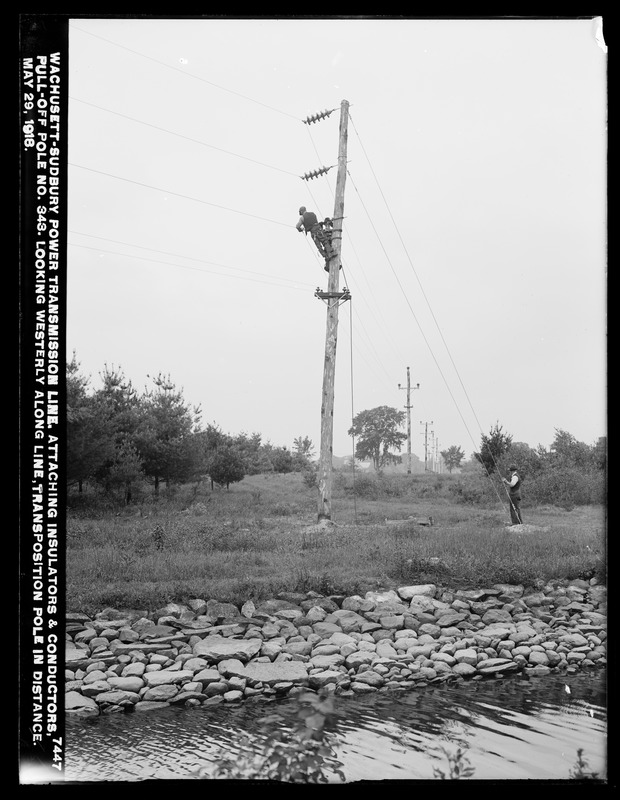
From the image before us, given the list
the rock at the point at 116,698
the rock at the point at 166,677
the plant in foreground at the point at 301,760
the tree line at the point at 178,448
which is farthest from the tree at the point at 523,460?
the rock at the point at 116,698

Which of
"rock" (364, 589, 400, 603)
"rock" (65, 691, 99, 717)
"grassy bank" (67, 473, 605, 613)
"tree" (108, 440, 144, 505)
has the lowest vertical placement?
"rock" (65, 691, 99, 717)

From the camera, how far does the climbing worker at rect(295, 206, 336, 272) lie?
22.9 ft

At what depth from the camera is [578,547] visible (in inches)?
281

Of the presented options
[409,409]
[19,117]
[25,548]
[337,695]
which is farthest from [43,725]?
[409,409]

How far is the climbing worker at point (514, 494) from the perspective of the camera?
7.44 metres

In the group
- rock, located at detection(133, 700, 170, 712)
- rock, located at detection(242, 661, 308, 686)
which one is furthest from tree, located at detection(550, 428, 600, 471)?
rock, located at detection(133, 700, 170, 712)

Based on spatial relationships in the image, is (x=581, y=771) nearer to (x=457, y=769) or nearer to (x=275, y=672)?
(x=457, y=769)

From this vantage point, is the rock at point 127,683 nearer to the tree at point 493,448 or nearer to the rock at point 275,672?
the rock at point 275,672

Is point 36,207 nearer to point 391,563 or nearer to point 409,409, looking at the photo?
point 409,409

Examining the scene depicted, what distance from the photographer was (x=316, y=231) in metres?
7.11

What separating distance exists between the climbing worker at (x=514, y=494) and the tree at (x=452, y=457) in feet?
1.85

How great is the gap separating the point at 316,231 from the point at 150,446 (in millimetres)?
3061

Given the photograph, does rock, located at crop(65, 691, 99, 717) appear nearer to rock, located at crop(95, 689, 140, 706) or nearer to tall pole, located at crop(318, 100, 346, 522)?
rock, located at crop(95, 689, 140, 706)

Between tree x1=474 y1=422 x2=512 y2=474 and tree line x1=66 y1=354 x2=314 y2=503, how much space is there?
1.97 meters
